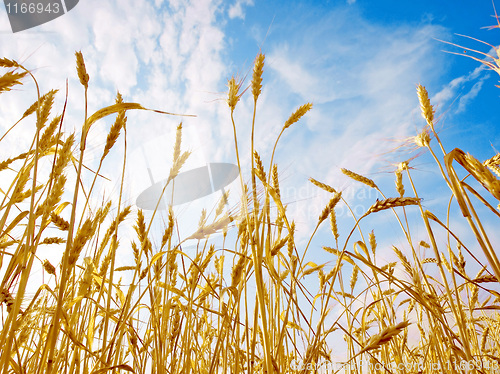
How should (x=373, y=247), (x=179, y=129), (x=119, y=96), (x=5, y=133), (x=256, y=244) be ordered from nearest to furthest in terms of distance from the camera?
(x=256, y=244) → (x=5, y=133) → (x=119, y=96) → (x=179, y=129) → (x=373, y=247)

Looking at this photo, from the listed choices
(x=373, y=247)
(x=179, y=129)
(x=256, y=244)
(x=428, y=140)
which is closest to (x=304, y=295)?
(x=256, y=244)

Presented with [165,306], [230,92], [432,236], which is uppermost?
[230,92]

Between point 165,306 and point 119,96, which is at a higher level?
point 119,96

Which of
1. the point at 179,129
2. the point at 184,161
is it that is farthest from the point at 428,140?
the point at 179,129

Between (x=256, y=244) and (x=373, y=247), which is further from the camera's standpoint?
(x=373, y=247)

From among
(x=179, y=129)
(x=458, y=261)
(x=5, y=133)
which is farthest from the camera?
(x=458, y=261)

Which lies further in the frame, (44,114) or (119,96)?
(119,96)

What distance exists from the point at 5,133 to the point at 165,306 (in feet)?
2.98

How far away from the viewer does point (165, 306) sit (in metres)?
1.37

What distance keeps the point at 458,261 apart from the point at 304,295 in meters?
1.24

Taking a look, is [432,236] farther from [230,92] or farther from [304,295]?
[230,92]

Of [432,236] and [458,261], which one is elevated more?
[458,261]

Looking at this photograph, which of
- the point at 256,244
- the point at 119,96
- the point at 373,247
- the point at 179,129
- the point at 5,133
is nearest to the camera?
the point at 256,244

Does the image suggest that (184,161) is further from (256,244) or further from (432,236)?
(432,236)
